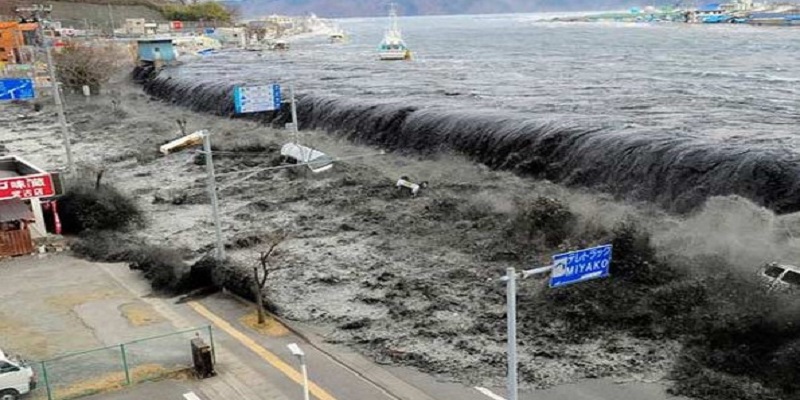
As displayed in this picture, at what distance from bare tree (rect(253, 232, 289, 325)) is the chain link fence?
3.28m

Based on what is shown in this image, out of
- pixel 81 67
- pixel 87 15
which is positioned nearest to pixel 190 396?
pixel 81 67

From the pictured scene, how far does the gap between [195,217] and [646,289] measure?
25.4 meters

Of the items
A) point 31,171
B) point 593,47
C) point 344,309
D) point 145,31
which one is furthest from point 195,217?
point 145,31

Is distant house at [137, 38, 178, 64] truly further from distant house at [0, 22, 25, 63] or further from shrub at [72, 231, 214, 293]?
shrub at [72, 231, 214, 293]

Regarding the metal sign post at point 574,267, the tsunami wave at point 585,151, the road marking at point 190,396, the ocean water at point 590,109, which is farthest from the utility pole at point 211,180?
the ocean water at point 590,109

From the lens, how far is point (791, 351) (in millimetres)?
22391

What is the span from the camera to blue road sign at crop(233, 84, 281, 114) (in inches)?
1564

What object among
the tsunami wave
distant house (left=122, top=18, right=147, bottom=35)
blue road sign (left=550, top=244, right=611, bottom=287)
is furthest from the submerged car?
distant house (left=122, top=18, right=147, bottom=35)

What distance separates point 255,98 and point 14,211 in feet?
41.4

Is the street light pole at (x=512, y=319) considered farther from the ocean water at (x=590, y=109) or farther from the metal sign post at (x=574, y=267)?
the ocean water at (x=590, y=109)

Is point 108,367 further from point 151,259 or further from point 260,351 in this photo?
point 151,259

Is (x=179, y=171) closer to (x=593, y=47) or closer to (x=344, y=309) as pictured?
(x=344, y=309)

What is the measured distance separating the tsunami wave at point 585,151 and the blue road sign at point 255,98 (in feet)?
50.7

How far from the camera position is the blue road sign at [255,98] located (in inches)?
1564
